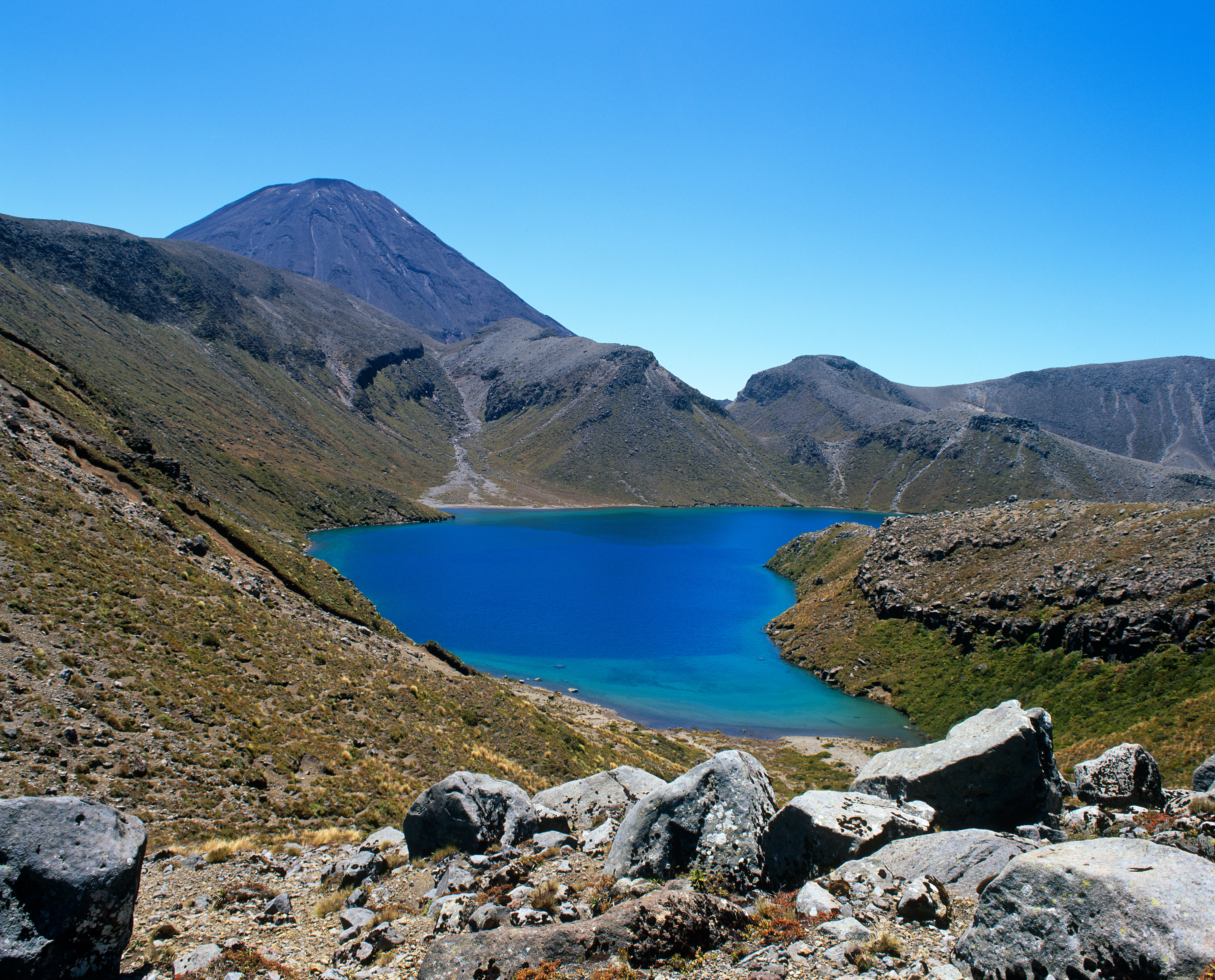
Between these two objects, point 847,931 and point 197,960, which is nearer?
point 847,931

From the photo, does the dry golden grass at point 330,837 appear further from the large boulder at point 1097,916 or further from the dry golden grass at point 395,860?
the large boulder at point 1097,916

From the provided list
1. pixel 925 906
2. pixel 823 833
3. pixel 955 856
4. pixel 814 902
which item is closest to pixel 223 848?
pixel 814 902

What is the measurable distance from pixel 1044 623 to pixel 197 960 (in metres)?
48.5

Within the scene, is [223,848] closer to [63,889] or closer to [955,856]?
[63,889]

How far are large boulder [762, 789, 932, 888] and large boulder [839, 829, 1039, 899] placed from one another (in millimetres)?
275

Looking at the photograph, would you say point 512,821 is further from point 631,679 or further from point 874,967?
point 631,679

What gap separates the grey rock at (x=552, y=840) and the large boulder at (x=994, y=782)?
21.7 feet

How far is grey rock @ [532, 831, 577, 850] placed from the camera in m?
13.0

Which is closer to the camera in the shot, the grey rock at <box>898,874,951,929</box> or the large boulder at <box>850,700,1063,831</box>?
the grey rock at <box>898,874,951,929</box>

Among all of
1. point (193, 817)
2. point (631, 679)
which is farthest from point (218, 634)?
point (631, 679)

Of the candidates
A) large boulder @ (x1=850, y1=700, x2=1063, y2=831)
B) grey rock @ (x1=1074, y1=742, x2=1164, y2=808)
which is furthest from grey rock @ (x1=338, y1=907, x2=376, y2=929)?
grey rock @ (x1=1074, y1=742, x2=1164, y2=808)

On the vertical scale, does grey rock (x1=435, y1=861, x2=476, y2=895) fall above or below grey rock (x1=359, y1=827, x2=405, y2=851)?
above

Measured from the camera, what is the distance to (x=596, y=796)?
16.5 metres

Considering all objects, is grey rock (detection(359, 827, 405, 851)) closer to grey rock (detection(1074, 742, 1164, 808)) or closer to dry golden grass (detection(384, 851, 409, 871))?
dry golden grass (detection(384, 851, 409, 871))
